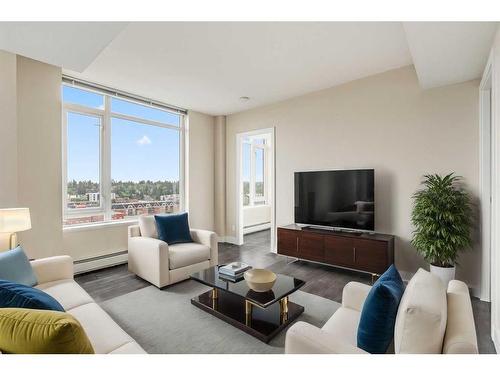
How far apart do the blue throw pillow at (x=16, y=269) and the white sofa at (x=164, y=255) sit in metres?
1.13

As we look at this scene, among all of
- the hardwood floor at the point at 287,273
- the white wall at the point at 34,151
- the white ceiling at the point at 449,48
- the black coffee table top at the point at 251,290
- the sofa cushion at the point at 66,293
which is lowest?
the hardwood floor at the point at 287,273

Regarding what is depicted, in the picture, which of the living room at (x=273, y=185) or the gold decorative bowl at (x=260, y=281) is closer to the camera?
the living room at (x=273, y=185)

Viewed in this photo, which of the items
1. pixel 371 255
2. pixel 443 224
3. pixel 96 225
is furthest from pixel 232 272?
pixel 96 225

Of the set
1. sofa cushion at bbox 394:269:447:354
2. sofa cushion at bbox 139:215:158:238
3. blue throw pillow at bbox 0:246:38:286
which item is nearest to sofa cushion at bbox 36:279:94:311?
blue throw pillow at bbox 0:246:38:286

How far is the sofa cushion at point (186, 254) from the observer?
299cm

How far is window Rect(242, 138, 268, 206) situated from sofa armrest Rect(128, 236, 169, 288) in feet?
11.7

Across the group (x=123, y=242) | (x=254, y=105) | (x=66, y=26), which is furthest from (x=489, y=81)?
(x=123, y=242)

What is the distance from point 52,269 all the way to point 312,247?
2895 mm

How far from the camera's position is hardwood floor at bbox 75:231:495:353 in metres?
2.38

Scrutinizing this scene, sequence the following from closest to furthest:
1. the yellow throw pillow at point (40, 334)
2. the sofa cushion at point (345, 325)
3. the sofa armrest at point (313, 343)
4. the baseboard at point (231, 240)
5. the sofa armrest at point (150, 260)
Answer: the yellow throw pillow at point (40, 334), the sofa armrest at point (313, 343), the sofa cushion at point (345, 325), the sofa armrest at point (150, 260), the baseboard at point (231, 240)

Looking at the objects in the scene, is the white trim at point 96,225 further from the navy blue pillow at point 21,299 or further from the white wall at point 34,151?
the navy blue pillow at point 21,299

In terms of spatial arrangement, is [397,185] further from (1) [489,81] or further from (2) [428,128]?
(1) [489,81]

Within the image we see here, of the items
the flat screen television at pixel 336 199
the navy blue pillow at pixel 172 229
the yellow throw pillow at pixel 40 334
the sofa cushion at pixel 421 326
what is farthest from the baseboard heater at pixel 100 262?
the sofa cushion at pixel 421 326

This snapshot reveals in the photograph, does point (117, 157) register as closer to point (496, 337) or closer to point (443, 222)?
point (443, 222)
